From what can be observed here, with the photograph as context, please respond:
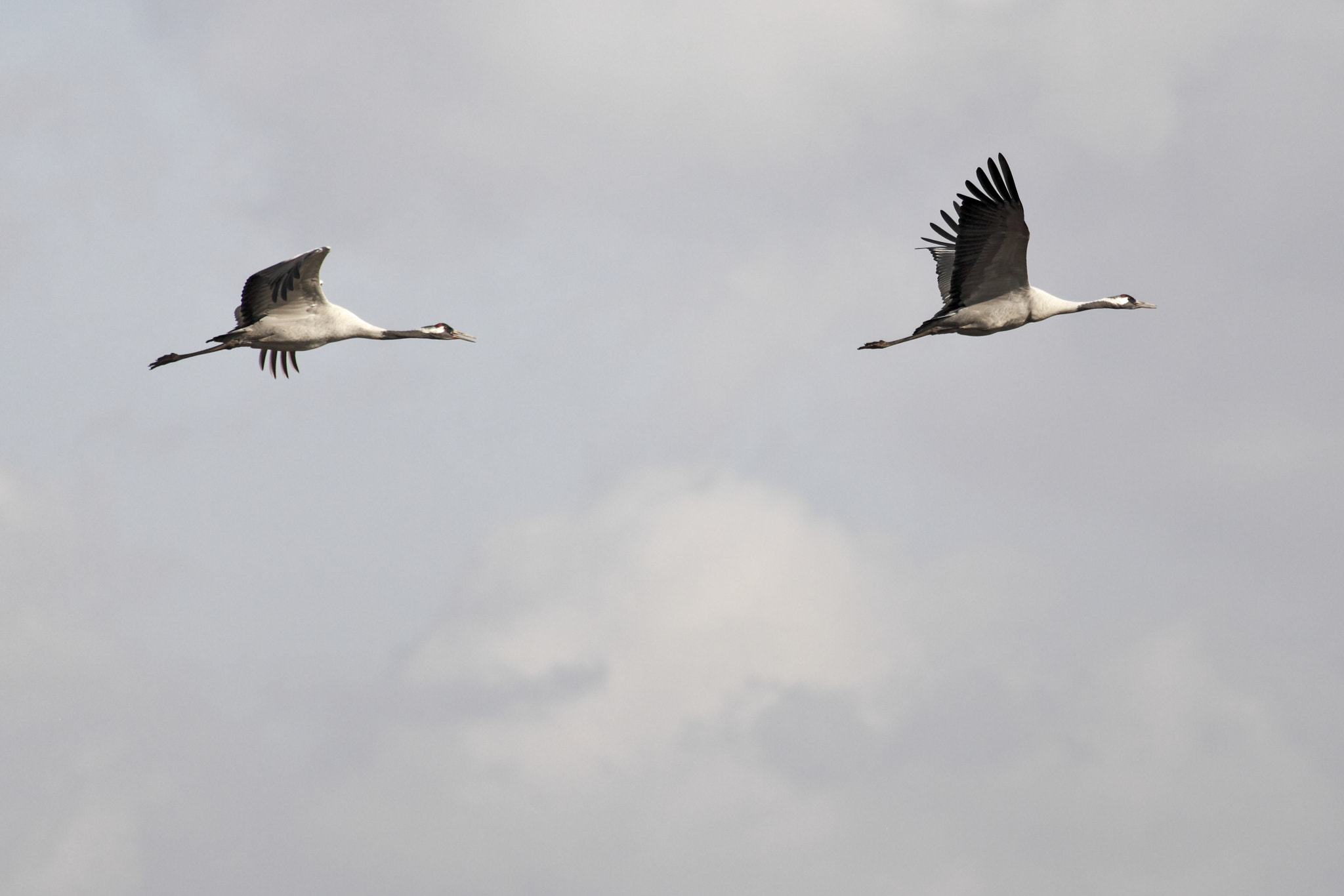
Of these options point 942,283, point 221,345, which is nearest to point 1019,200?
point 942,283

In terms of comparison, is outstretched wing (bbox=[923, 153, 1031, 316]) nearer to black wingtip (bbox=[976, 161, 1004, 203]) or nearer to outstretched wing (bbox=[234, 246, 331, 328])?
black wingtip (bbox=[976, 161, 1004, 203])

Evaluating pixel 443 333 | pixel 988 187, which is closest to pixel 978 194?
pixel 988 187

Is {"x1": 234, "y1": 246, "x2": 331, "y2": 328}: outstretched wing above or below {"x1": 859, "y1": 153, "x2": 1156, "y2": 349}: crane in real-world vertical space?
above

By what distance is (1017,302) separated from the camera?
3731 centimetres

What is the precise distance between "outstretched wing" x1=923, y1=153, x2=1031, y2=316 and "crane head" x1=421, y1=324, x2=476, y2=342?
9572 millimetres

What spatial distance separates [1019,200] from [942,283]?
5045 millimetres

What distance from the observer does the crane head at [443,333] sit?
4009 cm

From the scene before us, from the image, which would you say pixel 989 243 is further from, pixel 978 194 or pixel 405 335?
pixel 405 335

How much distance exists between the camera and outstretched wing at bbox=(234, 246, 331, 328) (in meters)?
35.4

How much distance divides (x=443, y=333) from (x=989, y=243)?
1114 cm

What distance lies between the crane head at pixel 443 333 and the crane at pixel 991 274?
26.6 ft

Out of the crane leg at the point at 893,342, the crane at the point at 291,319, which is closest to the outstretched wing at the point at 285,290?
the crane at the point at 291,319

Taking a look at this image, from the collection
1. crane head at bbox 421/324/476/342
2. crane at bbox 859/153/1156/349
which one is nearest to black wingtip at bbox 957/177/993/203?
crane at bbox 859/153/1156/349

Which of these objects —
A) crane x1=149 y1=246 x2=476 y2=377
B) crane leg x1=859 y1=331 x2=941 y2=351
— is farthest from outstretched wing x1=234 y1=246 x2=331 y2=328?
crane leg x1=859 y1=331 x2=941 y2=351
